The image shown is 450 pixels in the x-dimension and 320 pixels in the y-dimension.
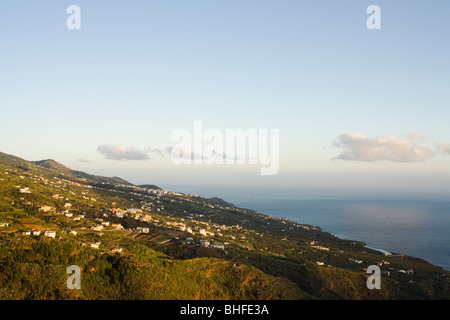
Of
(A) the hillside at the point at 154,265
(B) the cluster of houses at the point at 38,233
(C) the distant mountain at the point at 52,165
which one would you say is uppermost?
(C) the distant mountain at the point at 52,165

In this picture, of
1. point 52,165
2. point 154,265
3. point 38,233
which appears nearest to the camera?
point 154,265

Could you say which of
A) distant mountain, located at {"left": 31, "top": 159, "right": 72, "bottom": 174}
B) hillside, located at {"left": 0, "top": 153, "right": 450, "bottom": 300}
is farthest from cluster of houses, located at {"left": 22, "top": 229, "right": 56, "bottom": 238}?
distant mountain, located at {"left": 31, "top": 159, "right": 72, "bottom": 174}

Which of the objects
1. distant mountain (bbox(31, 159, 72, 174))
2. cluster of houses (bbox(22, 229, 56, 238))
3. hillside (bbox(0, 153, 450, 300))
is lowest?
hillside (bbox(0, 153, 450, 300))

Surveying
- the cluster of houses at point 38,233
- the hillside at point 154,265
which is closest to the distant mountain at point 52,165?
the hillside at point 154,265

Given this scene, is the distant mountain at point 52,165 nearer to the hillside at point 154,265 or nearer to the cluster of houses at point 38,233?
the hillside at point 154,265

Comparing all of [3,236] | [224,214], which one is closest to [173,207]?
[224,214]

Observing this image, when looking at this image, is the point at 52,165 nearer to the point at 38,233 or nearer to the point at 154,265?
the point at 38,233

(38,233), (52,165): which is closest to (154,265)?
(38,233)

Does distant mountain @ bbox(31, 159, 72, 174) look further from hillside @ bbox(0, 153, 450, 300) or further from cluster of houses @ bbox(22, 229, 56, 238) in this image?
cluster of houses @ bbox(22, 229, 56, 238)
